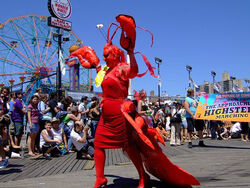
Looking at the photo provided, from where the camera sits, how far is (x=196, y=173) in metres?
4.21

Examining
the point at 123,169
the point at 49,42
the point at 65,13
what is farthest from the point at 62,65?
the point at 49,42

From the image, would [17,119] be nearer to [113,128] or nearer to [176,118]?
[113,128]

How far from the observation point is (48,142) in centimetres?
690

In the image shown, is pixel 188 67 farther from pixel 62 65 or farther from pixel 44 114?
pixel 44 114

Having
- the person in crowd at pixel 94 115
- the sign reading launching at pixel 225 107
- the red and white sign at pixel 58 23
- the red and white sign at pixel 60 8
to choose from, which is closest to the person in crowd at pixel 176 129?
the sign reading launching at pixel 225 107

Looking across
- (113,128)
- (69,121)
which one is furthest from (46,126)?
(113,128)

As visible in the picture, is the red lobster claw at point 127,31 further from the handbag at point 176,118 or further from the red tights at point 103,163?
the handbag at point 176,118

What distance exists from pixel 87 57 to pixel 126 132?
1341 mm

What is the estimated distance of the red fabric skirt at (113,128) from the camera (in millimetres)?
3201

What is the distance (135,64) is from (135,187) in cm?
154

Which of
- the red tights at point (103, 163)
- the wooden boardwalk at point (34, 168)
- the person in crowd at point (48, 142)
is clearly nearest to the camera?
the red tights at point (103, 163)

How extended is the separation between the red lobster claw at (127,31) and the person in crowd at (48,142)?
15.0 feet

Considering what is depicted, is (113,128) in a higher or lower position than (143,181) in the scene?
higher

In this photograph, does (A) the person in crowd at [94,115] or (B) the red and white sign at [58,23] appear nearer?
(A) the person in crowd at [94,115]
